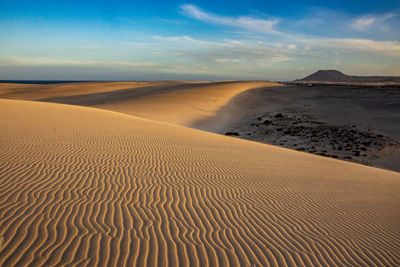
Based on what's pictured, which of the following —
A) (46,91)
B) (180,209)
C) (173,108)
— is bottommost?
(173,108)

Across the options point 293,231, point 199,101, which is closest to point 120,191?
point 293,231

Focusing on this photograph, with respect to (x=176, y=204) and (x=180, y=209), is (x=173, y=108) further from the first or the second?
(x=180, y=209)

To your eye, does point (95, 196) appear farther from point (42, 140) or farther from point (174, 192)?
point (42, 140)

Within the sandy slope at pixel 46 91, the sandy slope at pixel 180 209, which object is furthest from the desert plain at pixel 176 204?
the sandy slope at pixel 46 91

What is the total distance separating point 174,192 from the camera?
18.8ft

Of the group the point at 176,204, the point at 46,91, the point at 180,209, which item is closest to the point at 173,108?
the point at 176,204

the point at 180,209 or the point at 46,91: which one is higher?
the point at 180,209

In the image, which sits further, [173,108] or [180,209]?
[173,108]

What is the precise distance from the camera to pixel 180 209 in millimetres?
4969

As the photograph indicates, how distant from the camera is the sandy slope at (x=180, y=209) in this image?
12.1 feet

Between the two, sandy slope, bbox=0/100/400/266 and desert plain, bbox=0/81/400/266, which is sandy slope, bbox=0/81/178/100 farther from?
sandy slope, bbox=0/100/400/266

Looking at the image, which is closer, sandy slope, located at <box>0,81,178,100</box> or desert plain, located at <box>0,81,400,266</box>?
desert plain, located at <box>0,81,400,266</box>

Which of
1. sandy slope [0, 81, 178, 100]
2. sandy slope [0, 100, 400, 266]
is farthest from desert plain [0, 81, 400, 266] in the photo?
sandy slope [0, 81, 178, 100]

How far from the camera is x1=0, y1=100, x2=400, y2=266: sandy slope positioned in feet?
12.1
